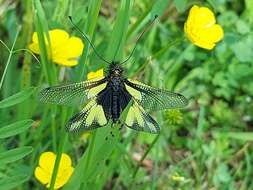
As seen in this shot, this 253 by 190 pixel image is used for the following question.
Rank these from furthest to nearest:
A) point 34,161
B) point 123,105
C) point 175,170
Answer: point 175,170 < point 34,161 < point 123,105

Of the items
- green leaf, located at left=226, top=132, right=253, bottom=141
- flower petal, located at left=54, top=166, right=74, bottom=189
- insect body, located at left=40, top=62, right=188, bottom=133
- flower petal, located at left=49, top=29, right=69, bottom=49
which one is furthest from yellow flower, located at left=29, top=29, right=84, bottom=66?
green leaf, located at left=226, top=132, right=253, bottom=141

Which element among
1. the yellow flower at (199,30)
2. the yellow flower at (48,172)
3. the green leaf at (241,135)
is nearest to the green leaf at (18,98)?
the yellow flower at (48,172)

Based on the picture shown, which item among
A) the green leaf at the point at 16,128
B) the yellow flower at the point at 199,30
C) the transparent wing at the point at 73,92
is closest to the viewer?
the green leaf at the point at 16,128

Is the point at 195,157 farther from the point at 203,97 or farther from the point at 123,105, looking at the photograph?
the point at 123,105

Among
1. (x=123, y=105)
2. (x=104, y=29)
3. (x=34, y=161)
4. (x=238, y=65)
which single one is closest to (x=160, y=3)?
(x=123, y=105)

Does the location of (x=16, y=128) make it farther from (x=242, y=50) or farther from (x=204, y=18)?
(x=242, y=50)

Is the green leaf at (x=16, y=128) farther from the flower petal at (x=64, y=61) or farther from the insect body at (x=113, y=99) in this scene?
the flower petal at (x=64, y=61)

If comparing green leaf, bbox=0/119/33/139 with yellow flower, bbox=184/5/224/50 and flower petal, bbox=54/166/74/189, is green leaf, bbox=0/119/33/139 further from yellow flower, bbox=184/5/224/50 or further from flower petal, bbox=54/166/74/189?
yellow flower, bbox=184/5/224/50

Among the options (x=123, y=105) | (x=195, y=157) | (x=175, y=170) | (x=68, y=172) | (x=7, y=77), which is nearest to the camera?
(x=123, y=105)
